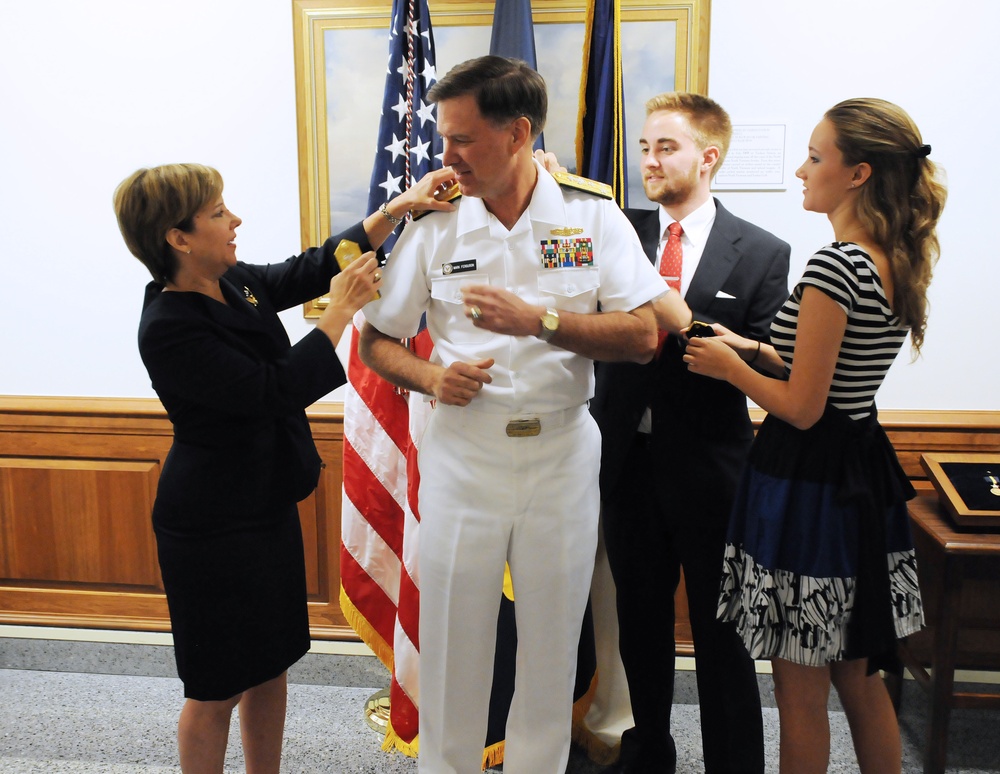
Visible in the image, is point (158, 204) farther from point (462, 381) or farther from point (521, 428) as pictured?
point (521, 428)

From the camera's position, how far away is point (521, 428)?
1.84m

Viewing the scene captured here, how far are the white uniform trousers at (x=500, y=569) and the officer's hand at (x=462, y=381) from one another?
0.11 metres

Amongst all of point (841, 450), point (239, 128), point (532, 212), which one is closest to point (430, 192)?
point (532, 212)

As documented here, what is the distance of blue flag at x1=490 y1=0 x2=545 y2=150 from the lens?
2.52 m

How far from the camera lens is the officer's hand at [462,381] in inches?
69.2

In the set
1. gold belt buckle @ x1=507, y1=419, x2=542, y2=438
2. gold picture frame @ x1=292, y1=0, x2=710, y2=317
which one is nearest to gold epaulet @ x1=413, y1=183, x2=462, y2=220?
gold belt buckle @ x1=507, y1=419, x2=542, y2=438

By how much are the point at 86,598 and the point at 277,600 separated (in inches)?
65.7

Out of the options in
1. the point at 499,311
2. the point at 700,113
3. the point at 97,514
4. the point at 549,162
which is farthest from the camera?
the point at 97,514

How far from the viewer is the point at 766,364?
203cm

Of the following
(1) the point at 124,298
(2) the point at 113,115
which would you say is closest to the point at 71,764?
(1) the point at 124,298

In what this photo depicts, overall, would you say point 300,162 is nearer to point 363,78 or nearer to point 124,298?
point 363,78

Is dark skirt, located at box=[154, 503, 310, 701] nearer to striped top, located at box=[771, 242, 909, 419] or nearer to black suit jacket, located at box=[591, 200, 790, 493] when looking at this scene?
black suit jacket, located at box=[591, 200, 790, 493]

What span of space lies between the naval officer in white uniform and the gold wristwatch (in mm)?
31

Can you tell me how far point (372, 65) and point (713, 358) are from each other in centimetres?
176
